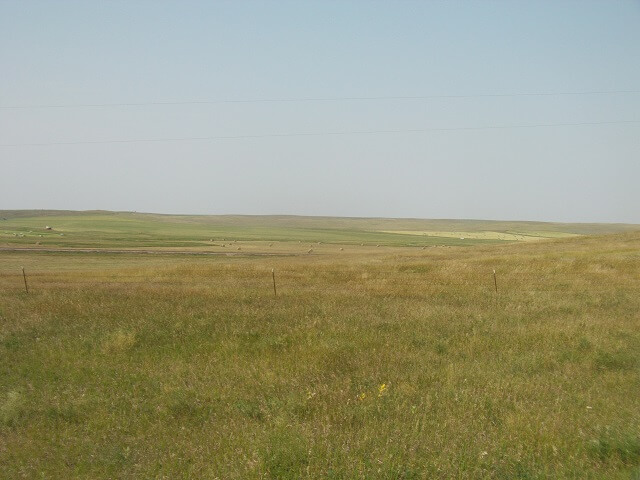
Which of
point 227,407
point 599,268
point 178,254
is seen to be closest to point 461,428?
point 227,407

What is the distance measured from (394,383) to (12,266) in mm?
39168

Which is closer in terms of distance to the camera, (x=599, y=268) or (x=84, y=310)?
(x=84, y=310)

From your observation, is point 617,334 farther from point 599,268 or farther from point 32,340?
point 599,268

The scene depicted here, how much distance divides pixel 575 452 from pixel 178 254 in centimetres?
5622

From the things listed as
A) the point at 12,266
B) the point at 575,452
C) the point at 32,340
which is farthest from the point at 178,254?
the point at 575,452

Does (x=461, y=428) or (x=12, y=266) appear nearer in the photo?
(x=461, y=428)

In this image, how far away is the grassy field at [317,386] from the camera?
21.4 ft

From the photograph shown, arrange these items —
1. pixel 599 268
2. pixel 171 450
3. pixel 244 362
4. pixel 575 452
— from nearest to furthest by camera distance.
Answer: pixel 575 452 → pixel 171 450 → pixel 244 362 → pixel 599 268

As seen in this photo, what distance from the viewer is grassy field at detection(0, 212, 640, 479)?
6527mm

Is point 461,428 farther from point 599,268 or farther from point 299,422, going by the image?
point 599,268

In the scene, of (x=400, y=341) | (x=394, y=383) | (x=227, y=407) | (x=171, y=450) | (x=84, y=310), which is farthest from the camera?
(x=84, y=310)

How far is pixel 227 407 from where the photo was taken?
8398mm

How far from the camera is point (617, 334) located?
1237cm

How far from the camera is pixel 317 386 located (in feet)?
29.0
